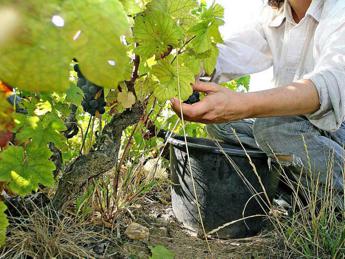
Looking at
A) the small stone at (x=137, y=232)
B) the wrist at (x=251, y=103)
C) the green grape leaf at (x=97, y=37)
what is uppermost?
the green grape leaf at (x=97, y=37)

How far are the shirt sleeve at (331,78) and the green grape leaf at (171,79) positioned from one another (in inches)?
20.8

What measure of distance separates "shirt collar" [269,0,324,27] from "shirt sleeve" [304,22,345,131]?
0.84ft

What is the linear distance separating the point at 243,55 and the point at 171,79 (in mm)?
1081

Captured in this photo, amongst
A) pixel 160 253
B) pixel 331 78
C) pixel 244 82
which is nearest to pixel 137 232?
pixel 160 253

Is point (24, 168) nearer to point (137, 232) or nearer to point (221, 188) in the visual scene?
point (137, 232)

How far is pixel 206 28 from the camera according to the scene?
0.85 metres

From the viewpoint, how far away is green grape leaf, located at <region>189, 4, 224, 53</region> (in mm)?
847

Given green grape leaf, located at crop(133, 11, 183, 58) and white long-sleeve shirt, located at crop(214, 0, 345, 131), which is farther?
white long-sleeve shirt, located at crop(214, 0, 345, 131)

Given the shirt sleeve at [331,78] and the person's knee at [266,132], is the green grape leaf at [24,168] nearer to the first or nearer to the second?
the shirt sleeve at [331,78]

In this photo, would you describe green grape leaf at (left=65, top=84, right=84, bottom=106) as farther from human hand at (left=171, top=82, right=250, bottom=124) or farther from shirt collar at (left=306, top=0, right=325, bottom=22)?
shirt collar at (left=306, top=0, right=325, bottom=22)

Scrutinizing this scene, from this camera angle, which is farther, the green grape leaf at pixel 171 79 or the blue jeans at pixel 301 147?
the blue jeans at pixel 301 147

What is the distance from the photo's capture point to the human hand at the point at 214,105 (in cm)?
116

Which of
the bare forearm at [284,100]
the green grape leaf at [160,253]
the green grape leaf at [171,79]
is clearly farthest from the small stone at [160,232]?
the green grape leaf at [171,79]

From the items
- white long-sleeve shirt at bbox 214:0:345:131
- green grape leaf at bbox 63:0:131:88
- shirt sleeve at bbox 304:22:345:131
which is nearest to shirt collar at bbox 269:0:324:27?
white long-sleeve shirt at bbox 214:0:345:131
